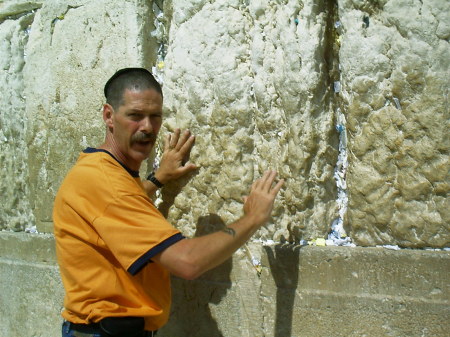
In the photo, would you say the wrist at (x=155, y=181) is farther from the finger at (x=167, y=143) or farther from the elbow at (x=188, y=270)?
the elbow at (x=188, y=270)

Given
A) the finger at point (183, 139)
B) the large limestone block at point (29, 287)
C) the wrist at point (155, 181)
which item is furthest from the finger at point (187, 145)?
the large limestone block at point (29, 287)

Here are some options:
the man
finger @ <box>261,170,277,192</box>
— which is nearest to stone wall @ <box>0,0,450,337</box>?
finger @ <box>261,170,277,192</box>

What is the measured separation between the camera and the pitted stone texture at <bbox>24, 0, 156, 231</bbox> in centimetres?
276

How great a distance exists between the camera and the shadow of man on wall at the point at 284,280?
2.25 m

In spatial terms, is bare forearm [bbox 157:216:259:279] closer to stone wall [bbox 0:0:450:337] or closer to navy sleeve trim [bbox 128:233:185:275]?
navy sleeve trim [bbox 128:233:185:275]

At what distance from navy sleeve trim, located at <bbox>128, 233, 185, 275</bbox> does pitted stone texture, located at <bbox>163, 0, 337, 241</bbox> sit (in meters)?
0.59

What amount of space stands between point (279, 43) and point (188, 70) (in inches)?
18.0

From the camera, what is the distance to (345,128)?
2.27 metres

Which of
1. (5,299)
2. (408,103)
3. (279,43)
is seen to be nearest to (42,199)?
(5,299)

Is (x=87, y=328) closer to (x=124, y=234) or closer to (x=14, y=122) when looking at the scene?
(x=124, y=234)

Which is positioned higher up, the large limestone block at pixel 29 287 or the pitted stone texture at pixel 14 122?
the pitted stone texture at pixel 14 122

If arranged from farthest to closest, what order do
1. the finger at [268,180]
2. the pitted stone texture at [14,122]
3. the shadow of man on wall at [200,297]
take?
the pitted stone texture at [14,122] < the shadow of man on wall at [200,297] < the finger at [268,180]

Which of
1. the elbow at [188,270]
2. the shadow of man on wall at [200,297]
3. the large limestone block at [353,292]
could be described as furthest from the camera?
the shadow of man on wall at [200,297]

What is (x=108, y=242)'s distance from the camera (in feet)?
6.29
